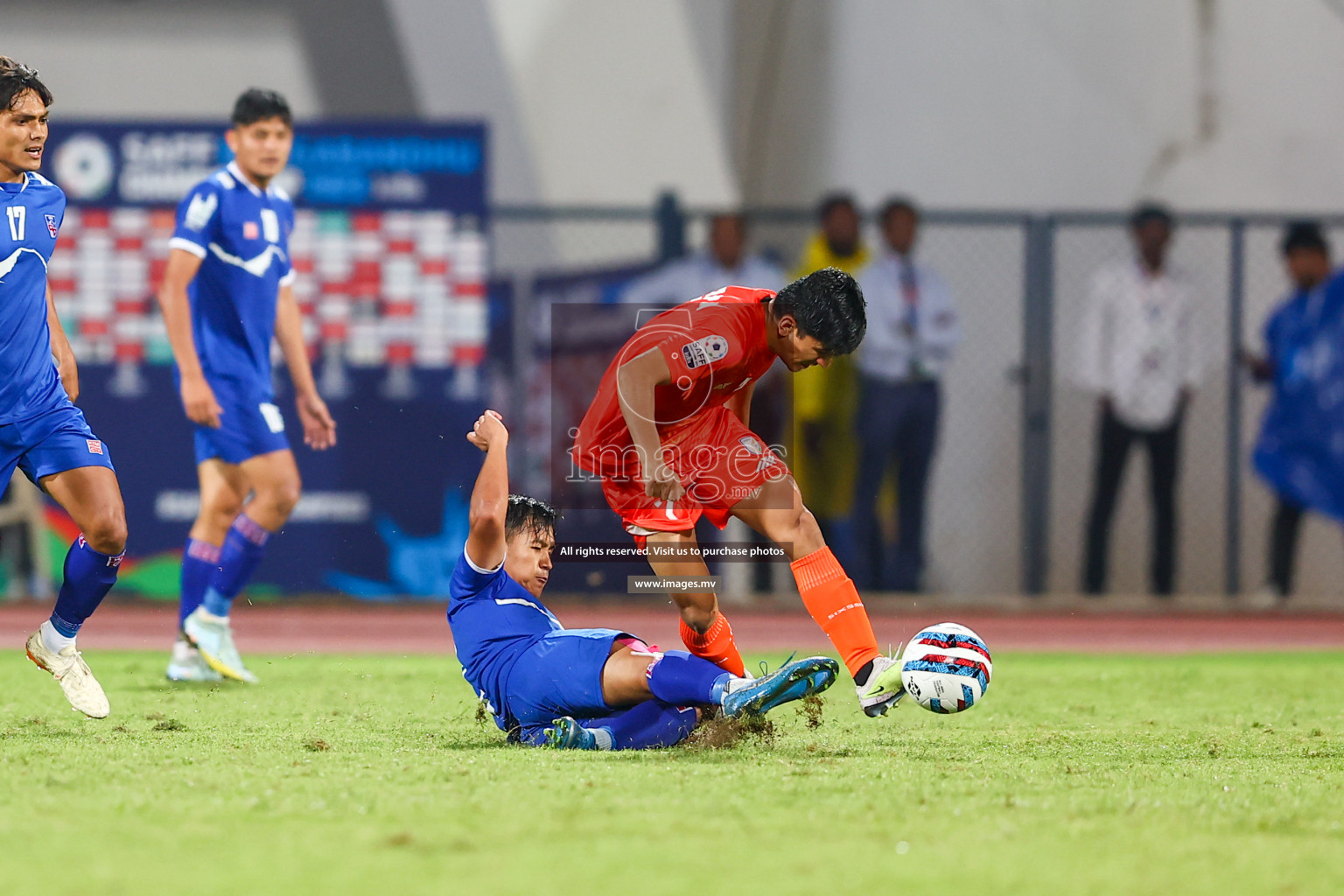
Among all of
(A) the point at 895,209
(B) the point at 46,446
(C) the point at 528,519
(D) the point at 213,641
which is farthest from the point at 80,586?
(A) the point at 895,209

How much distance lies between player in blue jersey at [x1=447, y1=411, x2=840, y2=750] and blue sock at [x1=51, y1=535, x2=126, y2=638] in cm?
130

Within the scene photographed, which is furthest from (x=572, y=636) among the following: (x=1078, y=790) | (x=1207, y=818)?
(x=1207, y=818)

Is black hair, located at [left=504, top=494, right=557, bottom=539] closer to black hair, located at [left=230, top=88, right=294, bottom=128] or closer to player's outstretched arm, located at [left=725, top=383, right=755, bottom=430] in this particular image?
player's outstretched arm, located at [left=725, top=383, right=755, bottom=430]

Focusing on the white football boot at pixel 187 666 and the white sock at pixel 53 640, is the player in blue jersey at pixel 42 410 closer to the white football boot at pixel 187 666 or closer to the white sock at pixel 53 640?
the white sock at pixel 53 640

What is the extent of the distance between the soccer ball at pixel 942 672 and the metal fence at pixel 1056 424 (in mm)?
7322

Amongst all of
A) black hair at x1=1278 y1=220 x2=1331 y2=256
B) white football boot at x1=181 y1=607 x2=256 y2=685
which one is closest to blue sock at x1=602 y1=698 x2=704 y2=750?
white football boot at x1=181 y1=607 x2=256 y2=685

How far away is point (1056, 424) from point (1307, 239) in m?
2.27

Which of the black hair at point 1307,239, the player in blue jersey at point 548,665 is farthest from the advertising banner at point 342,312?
the player in blue jersey at point 548,665

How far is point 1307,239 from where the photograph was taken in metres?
11.2

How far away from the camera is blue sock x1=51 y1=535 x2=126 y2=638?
5.25 m

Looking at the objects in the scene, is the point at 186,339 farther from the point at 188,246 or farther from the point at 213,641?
the point at 213,641

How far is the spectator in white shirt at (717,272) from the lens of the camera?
10.6 meters

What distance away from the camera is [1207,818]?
12.0ft

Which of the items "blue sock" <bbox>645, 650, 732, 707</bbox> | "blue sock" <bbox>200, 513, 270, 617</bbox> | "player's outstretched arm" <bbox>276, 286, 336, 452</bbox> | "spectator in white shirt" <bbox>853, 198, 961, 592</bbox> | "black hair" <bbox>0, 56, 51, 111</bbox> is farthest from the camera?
"spectator in white shirt" <bbox>853, 198, 961, 592</bbox>
